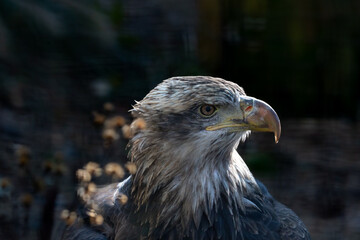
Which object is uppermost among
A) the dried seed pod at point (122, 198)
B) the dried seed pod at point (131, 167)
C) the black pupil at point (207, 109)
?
the black pupil at point (207, 109)

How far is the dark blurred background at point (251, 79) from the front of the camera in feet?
19.6

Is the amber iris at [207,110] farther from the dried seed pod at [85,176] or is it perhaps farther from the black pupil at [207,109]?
the dried seed pod at [85,176]

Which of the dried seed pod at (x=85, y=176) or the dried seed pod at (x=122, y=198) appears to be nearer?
the dried seed pod at (x=85, y=176)

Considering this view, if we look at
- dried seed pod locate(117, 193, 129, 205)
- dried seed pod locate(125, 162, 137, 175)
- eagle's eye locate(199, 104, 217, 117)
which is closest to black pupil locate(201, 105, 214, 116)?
eagle's eye locate(199, 104, 217, 117)

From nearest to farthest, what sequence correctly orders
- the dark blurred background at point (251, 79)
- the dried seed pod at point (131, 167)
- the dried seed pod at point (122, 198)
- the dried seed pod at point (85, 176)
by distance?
1. the dried seed pod at point (85, 176)
2. the dried seed pod at point (131, 167)
3. the dried seed pod at point (122, 198)
4. the dark blurred background at point (251, 79)

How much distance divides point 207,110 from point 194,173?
357 millimetres

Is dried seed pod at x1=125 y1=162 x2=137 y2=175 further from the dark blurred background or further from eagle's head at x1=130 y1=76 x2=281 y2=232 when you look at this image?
the dark blurred background

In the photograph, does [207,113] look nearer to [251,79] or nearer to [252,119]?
[252,119]

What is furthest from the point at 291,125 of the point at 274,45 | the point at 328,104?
the point at 274,45

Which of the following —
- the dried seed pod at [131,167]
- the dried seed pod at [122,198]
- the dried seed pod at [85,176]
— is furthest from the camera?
the dried seed pod at [122,198]

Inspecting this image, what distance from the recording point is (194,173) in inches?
145

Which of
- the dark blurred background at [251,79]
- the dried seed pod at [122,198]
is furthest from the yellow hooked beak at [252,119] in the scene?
the dark blurred background at [251,79]

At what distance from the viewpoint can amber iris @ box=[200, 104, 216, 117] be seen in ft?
11.8

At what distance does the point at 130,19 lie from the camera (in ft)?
24.3
